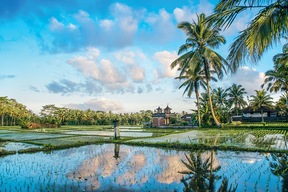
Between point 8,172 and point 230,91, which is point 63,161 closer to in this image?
point 8,172

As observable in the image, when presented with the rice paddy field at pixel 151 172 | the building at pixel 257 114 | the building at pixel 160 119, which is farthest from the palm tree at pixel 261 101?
the rice paddy field at pixel 151 172

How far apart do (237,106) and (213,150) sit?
39129mm

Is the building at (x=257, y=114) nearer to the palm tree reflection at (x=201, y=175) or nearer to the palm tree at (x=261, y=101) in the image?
the palm tree at (x=261, y=101)

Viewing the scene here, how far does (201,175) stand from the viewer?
6.44 m

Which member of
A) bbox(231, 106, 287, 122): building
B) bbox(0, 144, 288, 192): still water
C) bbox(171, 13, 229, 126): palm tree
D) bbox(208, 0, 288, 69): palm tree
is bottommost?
bbox(0, 144, 288, 192): still water

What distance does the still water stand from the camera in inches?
222

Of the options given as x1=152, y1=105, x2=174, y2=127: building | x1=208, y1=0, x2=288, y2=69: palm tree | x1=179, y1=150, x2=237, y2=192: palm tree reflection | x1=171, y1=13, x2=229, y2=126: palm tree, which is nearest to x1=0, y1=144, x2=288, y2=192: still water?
x1=179, y1=150, x2=237, y2=192: palm tree reflection

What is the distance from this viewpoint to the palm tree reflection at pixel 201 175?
541 cm

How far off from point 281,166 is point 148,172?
3.98m

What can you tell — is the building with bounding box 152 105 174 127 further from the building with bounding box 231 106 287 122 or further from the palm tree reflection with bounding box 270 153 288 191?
the palm tree reflection with bounding box 270 153 288 191

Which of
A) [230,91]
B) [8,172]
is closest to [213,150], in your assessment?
[8,172]

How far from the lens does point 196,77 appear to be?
28016mm

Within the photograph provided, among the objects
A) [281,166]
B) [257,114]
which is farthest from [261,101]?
[281,166]

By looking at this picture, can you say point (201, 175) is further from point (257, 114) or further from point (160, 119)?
point (257, 114)
